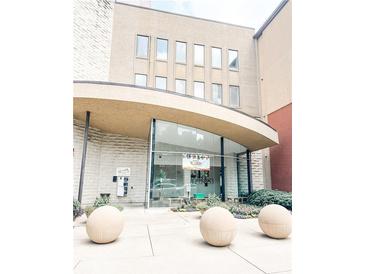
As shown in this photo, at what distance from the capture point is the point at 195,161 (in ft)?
52.5

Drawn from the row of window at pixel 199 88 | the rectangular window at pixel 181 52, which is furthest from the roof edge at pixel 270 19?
the rectangular window at pixel 181 52

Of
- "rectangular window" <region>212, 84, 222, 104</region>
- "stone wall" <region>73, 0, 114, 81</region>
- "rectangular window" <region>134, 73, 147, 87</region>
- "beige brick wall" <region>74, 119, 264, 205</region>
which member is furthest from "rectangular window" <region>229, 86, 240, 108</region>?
"stone wall" <region>73, 0, 114, 81</region>

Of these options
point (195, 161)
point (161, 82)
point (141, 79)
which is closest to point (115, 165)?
point (195, 161)

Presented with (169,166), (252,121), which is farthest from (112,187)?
(252,121)

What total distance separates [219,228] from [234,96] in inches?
791

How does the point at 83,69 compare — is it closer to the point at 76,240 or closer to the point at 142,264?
the point at 76,240

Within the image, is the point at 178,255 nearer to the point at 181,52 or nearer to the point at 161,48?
the point at 161,48

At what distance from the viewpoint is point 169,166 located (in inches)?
586

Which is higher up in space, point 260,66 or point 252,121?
point 260,66

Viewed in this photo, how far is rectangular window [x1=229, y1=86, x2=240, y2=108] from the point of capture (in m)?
24.2

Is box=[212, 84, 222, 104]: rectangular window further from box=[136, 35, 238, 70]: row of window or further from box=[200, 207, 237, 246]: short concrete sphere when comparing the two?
box=[200, 207, 237, 246]: short concrete sphere

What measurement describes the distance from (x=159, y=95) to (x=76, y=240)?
8.03 m

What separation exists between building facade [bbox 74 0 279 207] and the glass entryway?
0.06 meters
